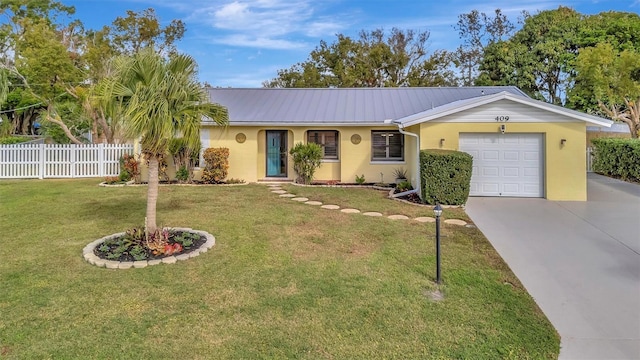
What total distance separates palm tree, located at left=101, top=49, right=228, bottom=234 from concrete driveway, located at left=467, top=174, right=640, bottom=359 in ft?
17.2

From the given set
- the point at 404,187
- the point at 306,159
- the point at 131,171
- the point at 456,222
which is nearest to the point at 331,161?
the point at 306,159

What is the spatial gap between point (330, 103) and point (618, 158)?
11.4 meters

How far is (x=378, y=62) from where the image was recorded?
28.1 m

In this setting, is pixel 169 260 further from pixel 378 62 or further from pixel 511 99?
pixel 378 62

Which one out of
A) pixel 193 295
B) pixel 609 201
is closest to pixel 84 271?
pixel 193 295

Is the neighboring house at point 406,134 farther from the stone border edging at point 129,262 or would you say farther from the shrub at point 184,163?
the stone border edging at point 129,262

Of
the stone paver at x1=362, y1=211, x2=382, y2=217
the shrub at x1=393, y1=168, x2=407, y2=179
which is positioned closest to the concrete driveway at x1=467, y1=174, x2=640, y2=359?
the stone paver at x1=362, y1=211, x2=382, y2=217

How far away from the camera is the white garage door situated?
1045cm

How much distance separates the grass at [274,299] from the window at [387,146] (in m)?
6.89

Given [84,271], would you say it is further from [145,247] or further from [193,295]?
[193,295]

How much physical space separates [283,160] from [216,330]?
11.6 m

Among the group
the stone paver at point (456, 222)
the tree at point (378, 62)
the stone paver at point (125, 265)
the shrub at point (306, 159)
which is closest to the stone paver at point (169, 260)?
the stone paver at point (125, 265)

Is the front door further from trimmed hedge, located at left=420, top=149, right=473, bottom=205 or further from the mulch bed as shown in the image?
the mulch bed

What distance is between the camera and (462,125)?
1056 centimetres
